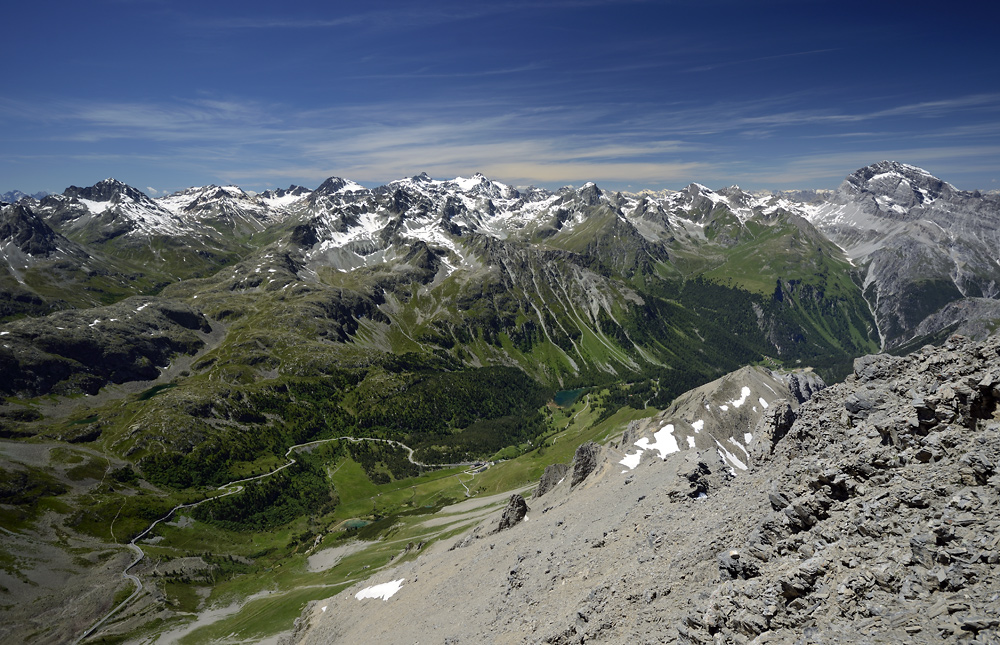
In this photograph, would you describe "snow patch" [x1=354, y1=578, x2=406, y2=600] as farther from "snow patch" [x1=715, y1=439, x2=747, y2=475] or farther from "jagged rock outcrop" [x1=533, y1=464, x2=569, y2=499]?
"snow patch" [x1=715, y1=439, x2=747, y2=475]

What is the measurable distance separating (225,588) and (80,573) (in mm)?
41648

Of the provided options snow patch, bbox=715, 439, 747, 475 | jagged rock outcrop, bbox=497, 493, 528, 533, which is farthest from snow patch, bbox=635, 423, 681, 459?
jagged rock outcrop, bbox=497, 493, 528, 533

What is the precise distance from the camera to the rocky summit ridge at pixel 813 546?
1800 cm

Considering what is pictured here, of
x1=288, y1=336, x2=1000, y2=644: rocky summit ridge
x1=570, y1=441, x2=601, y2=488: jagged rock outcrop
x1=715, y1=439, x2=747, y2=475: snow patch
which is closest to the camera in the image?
x1=288, y1=336, x2=1000, y2=644: rocky summit ridge

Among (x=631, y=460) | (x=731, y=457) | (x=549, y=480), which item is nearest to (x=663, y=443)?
(x=631, y=460)

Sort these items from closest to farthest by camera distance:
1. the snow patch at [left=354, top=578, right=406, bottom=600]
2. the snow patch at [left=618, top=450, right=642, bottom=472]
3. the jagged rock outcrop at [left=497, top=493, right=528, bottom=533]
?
the snow patch at [left=354, top=578, right=406, bottom=600] → the jagged rock outcrop at [left=497, top=493, right=528, bottom=533] → the snow patch at [left=618, top=450, right=642, bottom=472]

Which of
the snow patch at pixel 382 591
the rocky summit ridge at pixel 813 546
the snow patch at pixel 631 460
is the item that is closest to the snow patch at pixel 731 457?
the snow patch at pixel 631 460

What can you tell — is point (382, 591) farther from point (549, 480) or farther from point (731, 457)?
point (731, 457)

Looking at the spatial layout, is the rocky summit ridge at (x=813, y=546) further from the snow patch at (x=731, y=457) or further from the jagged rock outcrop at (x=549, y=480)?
the snow patch at (x=731, y=457)

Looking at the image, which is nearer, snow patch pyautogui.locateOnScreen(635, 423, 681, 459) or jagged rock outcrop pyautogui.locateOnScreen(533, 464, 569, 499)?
snow patch pyautogui.locateOnScreen(635, 423, 681, 459)

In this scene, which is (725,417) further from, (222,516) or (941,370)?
(222,516)

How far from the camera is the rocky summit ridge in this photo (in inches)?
709

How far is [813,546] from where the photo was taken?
2352cm

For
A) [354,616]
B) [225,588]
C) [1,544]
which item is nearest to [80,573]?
[1,544]
